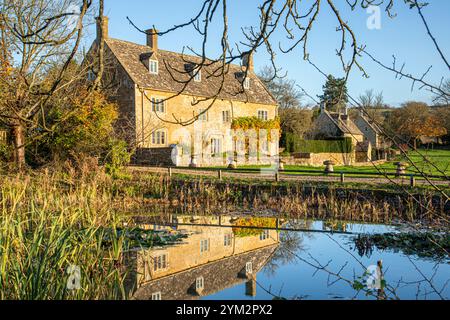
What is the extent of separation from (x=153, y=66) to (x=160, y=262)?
21430 millimetres

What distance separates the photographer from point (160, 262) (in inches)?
285

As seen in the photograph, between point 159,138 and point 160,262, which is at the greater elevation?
point 159,138

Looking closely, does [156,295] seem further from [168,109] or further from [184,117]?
[184,117]

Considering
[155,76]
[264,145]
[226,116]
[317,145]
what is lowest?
[264,145]

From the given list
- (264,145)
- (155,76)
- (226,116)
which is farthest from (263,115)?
(155,76)

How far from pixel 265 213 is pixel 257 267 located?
7217mm

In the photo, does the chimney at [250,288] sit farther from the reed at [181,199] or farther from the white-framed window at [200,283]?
the reed at [181,199]

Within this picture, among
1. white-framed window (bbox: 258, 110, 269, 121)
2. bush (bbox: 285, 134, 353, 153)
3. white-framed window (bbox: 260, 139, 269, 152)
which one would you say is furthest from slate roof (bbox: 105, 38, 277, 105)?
bush (bbox: 285, 134, 353, 153)

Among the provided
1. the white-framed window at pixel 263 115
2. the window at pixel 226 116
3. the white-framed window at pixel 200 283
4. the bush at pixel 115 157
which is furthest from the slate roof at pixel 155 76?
the white-framed window at pixel 200 283

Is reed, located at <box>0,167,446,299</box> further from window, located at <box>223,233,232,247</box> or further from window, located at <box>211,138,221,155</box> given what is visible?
window, located at <box>211,138,221,155</box>

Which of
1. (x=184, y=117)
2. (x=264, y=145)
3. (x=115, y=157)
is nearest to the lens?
(x=115, y=157)

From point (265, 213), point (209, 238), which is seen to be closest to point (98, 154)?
point (265, 213)

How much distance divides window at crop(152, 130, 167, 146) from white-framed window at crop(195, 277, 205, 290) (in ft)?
65.4
